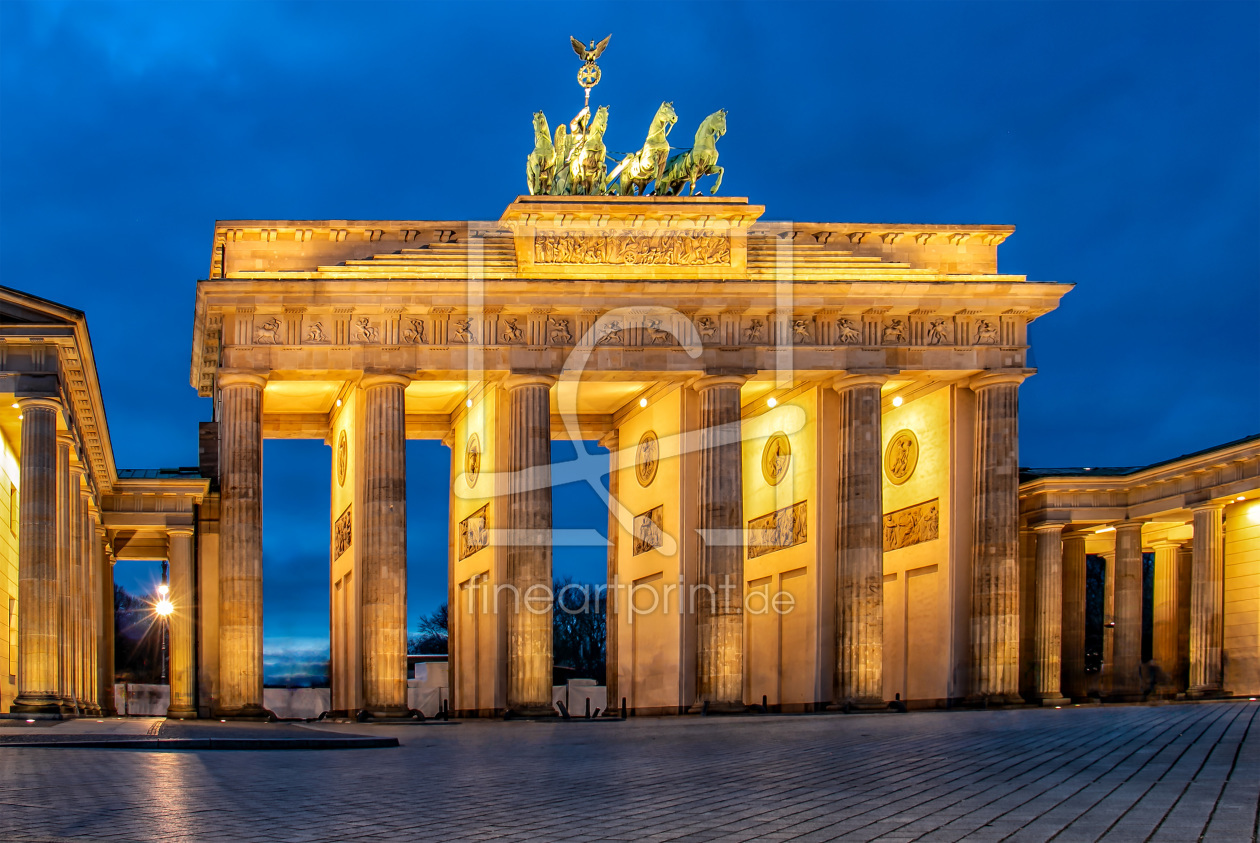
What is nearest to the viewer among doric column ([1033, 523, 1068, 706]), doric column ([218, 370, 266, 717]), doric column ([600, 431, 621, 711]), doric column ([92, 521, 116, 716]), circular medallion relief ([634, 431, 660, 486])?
doric column ([218, 370, 266, 717])

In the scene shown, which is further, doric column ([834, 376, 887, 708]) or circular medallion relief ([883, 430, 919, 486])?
circular medallion relief ([883, 430, 919, 486])

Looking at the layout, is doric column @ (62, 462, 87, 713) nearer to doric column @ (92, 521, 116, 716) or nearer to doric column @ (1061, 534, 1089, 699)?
doric column @ (92, 521, 116, 716)

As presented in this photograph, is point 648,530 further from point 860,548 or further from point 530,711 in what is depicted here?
point 530,711

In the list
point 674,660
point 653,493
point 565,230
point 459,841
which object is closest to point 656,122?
point 565,230

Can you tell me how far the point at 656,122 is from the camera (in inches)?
1869

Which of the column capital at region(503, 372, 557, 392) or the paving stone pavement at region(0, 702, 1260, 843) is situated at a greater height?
the column capital at region(503, 372, 557, 392)

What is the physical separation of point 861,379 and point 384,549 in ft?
50.5

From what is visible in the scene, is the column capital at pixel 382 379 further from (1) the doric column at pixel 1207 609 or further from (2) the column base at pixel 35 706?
(1) the doric column at pixel 1207 609

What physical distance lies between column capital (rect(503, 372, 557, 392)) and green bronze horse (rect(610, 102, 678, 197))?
673 centimetres

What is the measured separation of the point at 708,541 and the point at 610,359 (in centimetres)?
627

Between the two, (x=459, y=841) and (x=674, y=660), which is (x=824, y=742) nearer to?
(x=459, y=841)

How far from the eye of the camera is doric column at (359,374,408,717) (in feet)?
141

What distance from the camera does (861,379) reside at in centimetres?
4578

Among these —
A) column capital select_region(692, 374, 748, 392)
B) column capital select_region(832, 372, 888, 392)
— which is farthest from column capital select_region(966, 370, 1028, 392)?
column capital select_region(692, 374, 748, 392)
